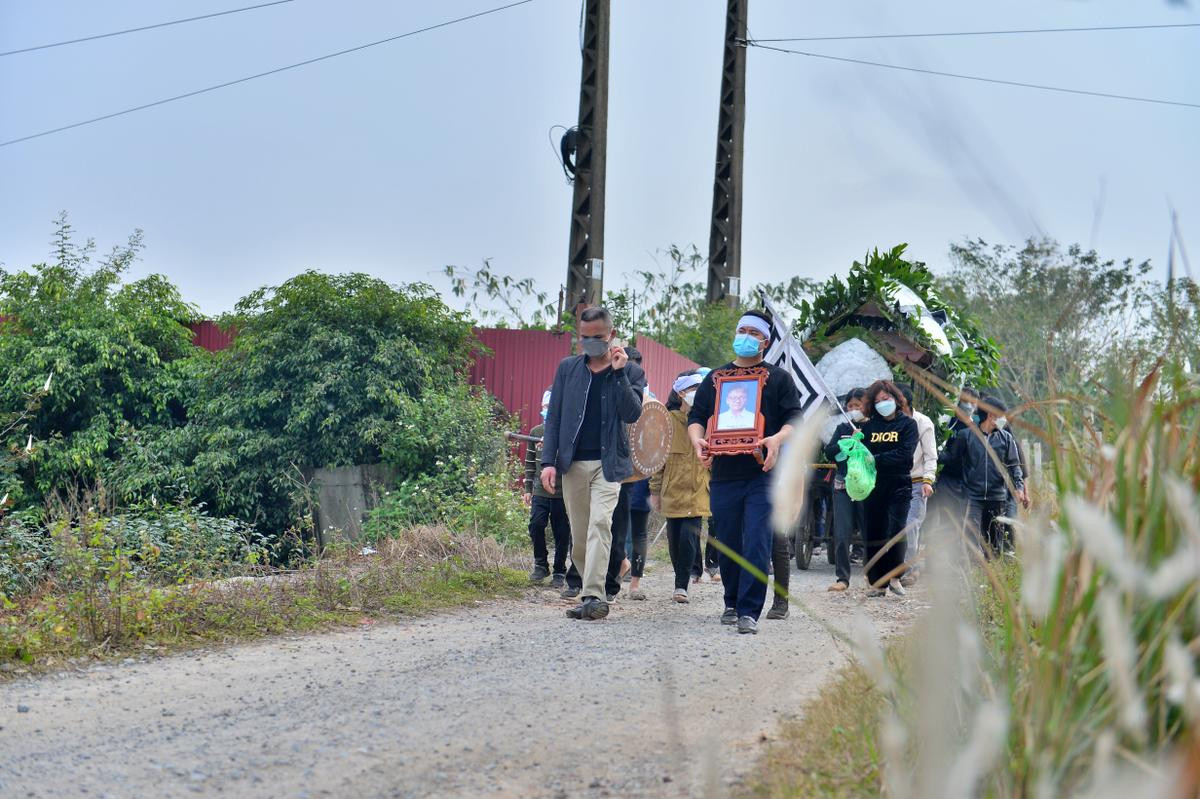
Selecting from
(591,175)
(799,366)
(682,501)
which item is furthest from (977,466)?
(591,175)

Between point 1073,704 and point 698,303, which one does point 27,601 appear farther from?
point 698,303

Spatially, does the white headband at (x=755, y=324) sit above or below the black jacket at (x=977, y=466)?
above

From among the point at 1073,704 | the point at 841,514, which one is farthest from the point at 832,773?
the point at 841,514

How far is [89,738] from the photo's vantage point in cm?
457

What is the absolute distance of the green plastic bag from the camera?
31.9 ft

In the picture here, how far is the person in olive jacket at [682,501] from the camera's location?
368 inches

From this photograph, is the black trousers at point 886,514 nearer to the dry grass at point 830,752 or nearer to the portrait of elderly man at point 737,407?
the portrait of elderly man at point 737,407

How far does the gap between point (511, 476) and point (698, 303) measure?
9.60 m

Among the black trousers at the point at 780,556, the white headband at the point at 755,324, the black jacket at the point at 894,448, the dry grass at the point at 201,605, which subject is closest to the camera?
the dry grass at the point at 201,605

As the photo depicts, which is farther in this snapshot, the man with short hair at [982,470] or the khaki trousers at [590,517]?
the man with short hair at [982,470]

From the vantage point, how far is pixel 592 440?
829 centimetres

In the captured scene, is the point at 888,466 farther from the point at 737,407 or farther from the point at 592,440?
the point at 592,440

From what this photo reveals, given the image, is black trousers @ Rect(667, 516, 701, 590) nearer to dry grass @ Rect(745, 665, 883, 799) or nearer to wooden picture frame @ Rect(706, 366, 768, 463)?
wooden picture frame @ Rect(706, 366, 768, 463)

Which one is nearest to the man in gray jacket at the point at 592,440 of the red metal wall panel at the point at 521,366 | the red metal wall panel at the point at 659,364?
the red metal wall panel at the point at 521,366
